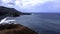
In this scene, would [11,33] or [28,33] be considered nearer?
[11,33]

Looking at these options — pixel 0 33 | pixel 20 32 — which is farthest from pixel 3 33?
pixel 20 32

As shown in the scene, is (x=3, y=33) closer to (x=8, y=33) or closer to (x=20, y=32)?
(x=8, y=33)

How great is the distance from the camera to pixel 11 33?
3148cm

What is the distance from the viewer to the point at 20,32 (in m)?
32.7


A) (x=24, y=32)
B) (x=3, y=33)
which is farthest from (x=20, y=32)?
(x=3, y=33)

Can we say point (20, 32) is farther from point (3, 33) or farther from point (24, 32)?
point (3, 33)

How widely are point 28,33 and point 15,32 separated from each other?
318cm

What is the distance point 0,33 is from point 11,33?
92.1 inches

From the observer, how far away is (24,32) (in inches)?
1320

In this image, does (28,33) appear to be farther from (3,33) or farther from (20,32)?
(3,33)

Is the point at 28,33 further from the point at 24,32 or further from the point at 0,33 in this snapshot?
the point at 0,33

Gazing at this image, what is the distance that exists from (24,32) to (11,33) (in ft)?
10.8

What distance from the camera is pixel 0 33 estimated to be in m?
31.9

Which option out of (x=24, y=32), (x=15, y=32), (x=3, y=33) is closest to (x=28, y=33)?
(x=24, y=32)
